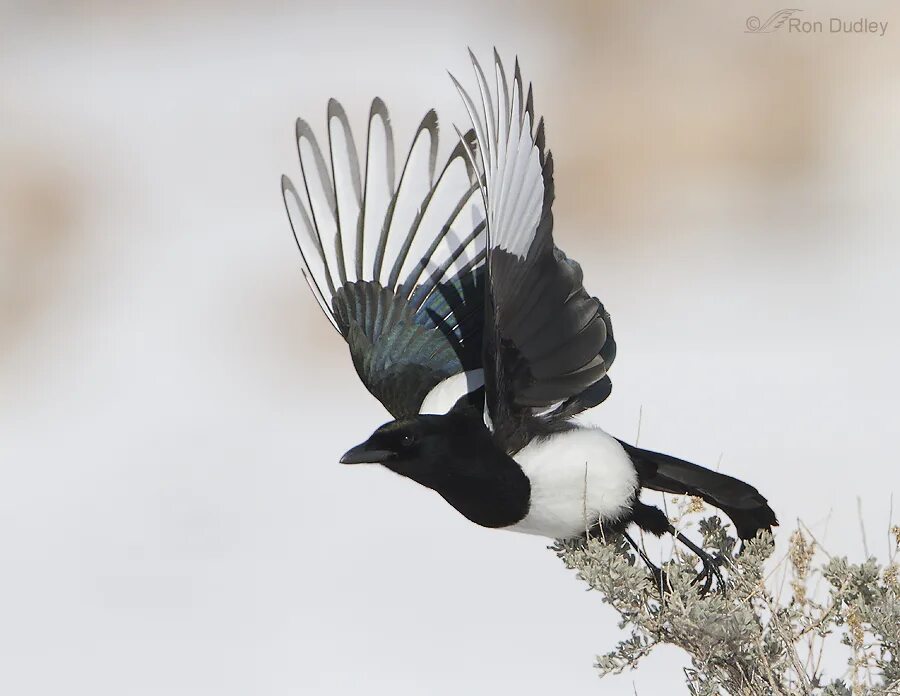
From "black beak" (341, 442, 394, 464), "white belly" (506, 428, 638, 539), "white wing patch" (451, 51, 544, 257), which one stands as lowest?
"white belly" (506, 428, 638, 539)

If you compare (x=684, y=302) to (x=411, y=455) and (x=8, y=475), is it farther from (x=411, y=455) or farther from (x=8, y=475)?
(x=411, y=455)

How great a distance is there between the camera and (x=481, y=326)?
8.06ft

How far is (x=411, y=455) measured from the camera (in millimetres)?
2135

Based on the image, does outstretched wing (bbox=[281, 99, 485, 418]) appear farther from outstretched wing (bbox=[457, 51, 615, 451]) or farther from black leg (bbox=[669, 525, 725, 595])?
black leg (bbox=[669, 525, 725, 595])

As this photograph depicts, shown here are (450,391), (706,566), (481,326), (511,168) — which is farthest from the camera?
(481,326)

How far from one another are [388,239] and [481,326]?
0.27 meters

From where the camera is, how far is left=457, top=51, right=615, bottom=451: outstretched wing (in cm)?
186

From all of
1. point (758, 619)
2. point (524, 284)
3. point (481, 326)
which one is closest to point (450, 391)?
point (481, 326)

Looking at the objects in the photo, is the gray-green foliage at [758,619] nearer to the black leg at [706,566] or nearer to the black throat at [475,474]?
the black leg at [706,566]

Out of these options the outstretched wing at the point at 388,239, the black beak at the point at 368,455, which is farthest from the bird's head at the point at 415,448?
the outstretched wing at the point at 388,239

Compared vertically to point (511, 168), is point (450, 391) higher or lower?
lower

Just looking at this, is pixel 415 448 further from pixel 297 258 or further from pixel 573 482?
pixel 297 258

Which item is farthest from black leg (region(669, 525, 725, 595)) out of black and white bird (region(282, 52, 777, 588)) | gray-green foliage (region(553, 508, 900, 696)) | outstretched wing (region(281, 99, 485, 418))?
outstretched wing (region(281, 99, 485, 418))
